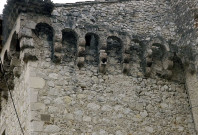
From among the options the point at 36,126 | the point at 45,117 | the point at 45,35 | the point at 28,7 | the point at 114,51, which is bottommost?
the point at 36,126

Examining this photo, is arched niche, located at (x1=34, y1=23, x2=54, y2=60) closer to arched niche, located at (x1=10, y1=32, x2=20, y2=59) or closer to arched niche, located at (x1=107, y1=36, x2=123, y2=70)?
arched niche, located at (x1=10, y1=32, x2=20, y2=59)

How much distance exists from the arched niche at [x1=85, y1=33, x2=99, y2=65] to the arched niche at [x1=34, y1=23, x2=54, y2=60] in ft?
2.49

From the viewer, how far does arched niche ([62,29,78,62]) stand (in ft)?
27.4

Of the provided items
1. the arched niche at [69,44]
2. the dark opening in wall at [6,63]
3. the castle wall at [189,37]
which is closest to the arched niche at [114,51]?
the arched niche at [69,44]

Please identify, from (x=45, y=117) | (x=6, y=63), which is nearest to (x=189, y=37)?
(x=45, y=117)

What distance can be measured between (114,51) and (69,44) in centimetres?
102

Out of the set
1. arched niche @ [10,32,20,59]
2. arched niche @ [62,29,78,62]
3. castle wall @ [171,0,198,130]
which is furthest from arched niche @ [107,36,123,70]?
arched niche @ [10,32,20,59]

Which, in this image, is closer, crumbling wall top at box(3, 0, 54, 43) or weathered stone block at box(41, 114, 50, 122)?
weathered stone block at box(41, 114, 50, 122)

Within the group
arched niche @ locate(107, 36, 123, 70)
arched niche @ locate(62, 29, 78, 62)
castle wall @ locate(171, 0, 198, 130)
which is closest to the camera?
arched niche @ locate(62, 29, 78, 62)

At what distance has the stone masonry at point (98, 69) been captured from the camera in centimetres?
788

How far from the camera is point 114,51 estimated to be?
346 inches

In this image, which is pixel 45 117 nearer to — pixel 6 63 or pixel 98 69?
pixel 98 69

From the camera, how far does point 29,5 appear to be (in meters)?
8.20

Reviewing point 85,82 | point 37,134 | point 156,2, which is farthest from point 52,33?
point 156,2
